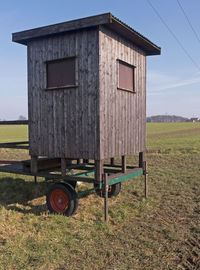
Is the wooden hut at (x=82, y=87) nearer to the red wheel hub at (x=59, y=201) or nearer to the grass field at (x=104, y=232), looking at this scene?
the red wheel hub at (x=59, y=201)

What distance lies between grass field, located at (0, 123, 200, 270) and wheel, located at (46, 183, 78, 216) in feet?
1.01

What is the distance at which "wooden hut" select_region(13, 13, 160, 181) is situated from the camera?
23.0 ft

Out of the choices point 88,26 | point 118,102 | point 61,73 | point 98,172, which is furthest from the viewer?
point 118,102

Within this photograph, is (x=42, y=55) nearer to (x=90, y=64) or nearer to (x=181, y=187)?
(x=90, y=64)

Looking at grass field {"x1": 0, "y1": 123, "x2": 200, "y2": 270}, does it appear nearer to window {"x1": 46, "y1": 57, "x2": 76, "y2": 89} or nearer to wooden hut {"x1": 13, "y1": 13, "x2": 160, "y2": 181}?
wooden hut {"x1": 13, "y1": 13, "x2": 160, "y2": 181}

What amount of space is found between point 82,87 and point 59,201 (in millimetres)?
3451

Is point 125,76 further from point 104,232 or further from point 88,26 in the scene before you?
point 104,232

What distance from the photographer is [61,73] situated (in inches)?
301

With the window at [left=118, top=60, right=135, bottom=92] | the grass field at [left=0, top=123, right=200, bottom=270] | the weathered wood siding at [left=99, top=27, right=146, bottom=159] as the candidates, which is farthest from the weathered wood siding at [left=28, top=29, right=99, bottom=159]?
the grass field at [left=0, top=123, right=200, bottom=270]

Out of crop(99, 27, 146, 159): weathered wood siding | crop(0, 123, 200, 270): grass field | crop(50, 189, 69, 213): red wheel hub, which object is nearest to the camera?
crop(0, 123, 200, 270): grass field

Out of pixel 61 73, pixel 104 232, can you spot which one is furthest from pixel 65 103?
pixel 104 232

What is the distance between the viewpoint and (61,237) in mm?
5703

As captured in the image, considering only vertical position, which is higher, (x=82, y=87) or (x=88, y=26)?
(x=88, y=26)

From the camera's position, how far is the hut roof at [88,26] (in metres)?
6.65
